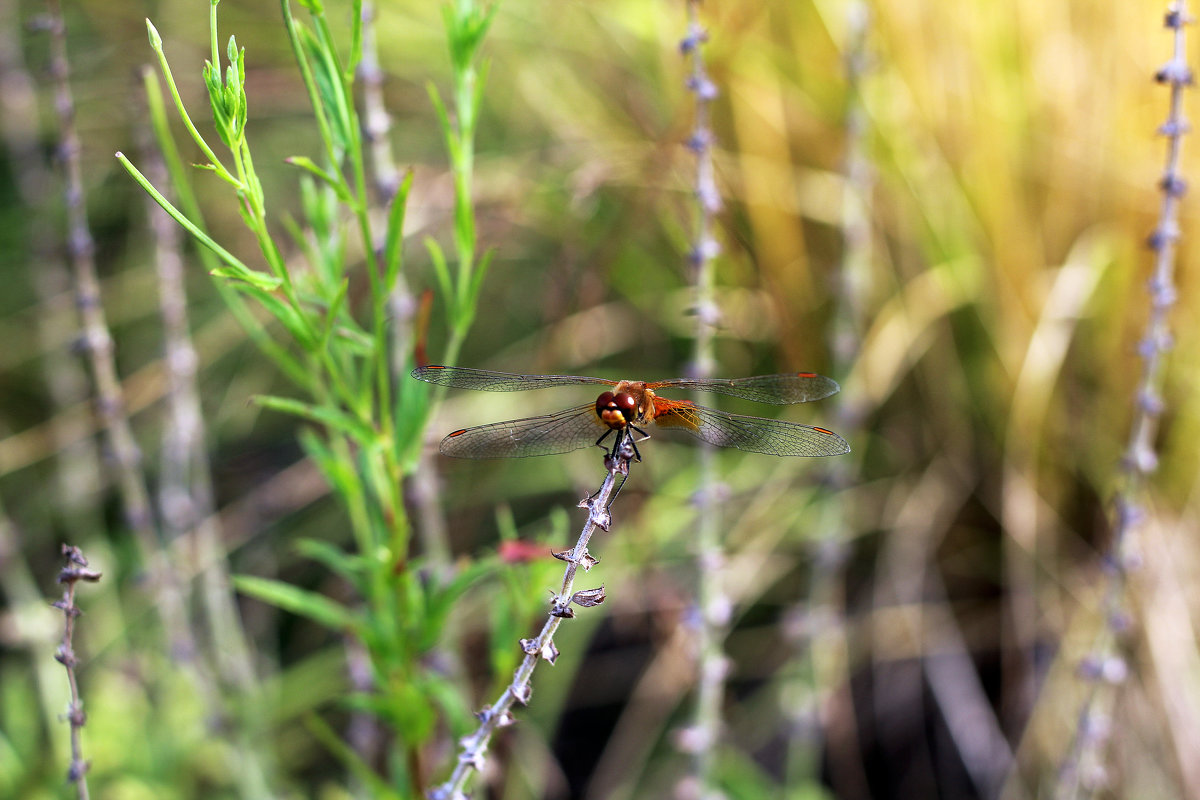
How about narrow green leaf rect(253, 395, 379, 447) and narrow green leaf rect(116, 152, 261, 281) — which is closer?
narrow green leaf rect(116, 152, 261, 281)

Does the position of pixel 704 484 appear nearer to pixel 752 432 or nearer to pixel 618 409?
pixel 752 432

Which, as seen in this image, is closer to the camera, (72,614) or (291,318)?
(72,614)

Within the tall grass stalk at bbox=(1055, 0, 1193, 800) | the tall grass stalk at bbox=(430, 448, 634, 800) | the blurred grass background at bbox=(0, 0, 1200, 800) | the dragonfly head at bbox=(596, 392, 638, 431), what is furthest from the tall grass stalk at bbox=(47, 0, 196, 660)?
the tall grass stalk at bbox=(1055, 0, 1193, 800)

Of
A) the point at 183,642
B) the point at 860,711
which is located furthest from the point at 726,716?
the point at 183,642

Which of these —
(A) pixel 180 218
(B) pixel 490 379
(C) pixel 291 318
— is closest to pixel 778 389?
(B) pixel 490 379

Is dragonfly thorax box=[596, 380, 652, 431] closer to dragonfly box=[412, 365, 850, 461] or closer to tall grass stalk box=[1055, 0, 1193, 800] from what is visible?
dragonfly box=[412, 365, 850, 461]
